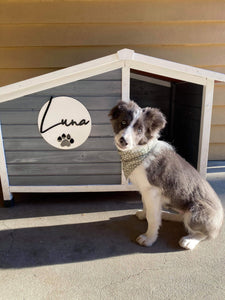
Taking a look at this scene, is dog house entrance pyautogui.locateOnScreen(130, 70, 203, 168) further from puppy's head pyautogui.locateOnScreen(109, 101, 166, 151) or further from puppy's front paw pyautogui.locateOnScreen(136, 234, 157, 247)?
puppy's front paw pyautogui.locateOnScreen(136, 234, 157, 247)

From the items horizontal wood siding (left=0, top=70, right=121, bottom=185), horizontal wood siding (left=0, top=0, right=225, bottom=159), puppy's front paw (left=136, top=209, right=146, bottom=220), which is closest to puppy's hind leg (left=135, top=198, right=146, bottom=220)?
puppy's front paw (left=136, top=209, right=146, bottom=220)

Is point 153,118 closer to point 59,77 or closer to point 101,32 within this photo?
point 59,77

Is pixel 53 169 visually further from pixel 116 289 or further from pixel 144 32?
pixel 144 32

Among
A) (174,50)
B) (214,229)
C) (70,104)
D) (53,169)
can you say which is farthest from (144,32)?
(214,229)

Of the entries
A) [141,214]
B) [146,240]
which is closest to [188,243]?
[146,240]

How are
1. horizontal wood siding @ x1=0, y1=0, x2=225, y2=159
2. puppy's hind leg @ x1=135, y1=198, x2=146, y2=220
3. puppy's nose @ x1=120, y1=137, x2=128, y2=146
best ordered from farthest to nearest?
horizontal wood siding @ x1=0, y1=0, x2=225, y2=159, puppy's hind leg @ x1=135, y1=198, x2=146, y2=220, puppy's nose @ x1=120, y1=137, x2=128, y2=146

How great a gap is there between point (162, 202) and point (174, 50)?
2335mm

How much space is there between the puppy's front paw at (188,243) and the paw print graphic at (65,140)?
1345 millimetres

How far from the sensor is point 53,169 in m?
2.55

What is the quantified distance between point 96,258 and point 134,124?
1042 mm

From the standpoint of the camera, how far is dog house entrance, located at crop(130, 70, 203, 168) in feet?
9.70

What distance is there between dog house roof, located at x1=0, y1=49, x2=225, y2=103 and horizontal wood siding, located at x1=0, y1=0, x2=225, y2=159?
49.1 inches

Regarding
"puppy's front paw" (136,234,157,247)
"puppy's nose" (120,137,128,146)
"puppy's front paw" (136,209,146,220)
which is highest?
"puppy's nose" (120,137,128,146)

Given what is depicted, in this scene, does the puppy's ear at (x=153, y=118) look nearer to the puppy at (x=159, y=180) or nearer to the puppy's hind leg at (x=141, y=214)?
the puppy at (x=159, y=180)
